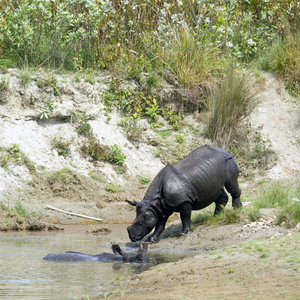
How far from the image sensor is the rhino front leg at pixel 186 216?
30.0 ft

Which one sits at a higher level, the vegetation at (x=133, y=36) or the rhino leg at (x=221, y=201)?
the vegetation at (x=133, y=36)

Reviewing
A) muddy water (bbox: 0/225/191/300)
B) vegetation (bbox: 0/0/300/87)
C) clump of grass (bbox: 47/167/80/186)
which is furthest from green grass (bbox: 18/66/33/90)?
muddy water (bbox: 0/225/191/300)

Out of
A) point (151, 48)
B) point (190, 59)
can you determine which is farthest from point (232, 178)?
point (151, 48)

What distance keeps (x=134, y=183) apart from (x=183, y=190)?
14.4 ft

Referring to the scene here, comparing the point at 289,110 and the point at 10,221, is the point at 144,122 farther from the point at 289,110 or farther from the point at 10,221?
the point at 10,221

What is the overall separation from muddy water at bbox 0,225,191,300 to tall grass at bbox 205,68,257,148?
507 cm

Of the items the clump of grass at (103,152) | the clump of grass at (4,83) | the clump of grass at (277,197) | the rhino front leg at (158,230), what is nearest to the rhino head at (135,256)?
the rhino front leg at (158,230)

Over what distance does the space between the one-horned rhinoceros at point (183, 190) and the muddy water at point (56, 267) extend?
1.76 feet

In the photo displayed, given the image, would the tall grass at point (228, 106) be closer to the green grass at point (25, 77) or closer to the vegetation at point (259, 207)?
the green grass at point (25, 77)

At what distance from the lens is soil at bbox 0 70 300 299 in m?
5.47

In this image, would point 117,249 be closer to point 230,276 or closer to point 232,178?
point 230,276

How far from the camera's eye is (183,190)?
9117 millimetres

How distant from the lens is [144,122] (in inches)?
592

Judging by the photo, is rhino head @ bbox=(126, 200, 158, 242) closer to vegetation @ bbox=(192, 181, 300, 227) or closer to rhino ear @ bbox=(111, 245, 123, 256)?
vegetation @ bbox=(192, 181, 300, 227)
